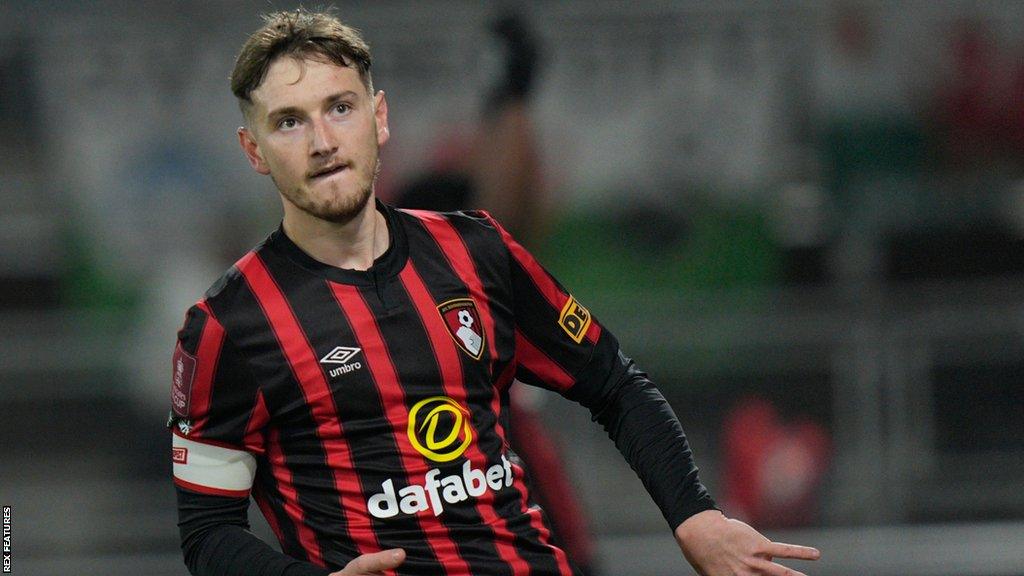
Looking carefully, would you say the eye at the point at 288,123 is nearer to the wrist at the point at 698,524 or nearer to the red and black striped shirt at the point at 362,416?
the red and black striped shirt at the point at 362,416

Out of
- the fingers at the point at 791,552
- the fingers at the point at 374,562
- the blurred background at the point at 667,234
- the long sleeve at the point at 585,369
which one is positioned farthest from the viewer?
the blurred background at the point at 667,234

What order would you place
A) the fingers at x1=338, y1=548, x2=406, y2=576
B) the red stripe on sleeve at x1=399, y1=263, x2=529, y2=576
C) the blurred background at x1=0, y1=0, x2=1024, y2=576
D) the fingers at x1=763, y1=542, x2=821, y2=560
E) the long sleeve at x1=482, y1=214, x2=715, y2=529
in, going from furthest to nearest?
the blurred background at x1=0, y1=0, x2=1024, y2=576
the long sleeve at x1=482, y1=214, x2=715, y2=529
the red stripe on sleeve at x1=399, y1=263, x2=529, y2=576
the fingers at x1=763, y1=542, x2=821, y2=560
the fingers at x1=338, y1=548, x2=406, y2=576

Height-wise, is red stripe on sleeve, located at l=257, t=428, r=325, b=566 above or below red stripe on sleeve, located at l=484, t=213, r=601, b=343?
below

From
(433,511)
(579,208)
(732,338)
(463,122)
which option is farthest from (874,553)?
(433,511)

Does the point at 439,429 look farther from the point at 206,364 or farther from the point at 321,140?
the point at 321,140

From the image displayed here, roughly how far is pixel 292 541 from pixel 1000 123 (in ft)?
14.5

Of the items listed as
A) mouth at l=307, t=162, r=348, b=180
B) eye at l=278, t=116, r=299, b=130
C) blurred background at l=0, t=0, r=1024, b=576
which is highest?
eye at l=278, t=116, r=299, b=130

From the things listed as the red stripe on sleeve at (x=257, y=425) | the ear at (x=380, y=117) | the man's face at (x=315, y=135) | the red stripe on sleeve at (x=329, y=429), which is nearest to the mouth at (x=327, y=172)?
the man's face at (x=315, y=135)

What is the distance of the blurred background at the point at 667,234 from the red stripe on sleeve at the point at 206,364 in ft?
9.40

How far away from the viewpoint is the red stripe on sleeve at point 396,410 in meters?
2.02

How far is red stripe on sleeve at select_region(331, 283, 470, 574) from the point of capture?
202 centimetres

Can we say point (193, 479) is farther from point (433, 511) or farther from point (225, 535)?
point (433, 511)

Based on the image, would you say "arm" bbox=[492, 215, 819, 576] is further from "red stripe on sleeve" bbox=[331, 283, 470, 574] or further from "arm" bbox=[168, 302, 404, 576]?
"arm" bbox=[168, 302, 404, 576]

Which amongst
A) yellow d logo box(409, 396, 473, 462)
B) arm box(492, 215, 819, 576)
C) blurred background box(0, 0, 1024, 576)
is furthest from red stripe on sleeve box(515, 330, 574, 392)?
blurred background box(0, 0, 1024, 576)
